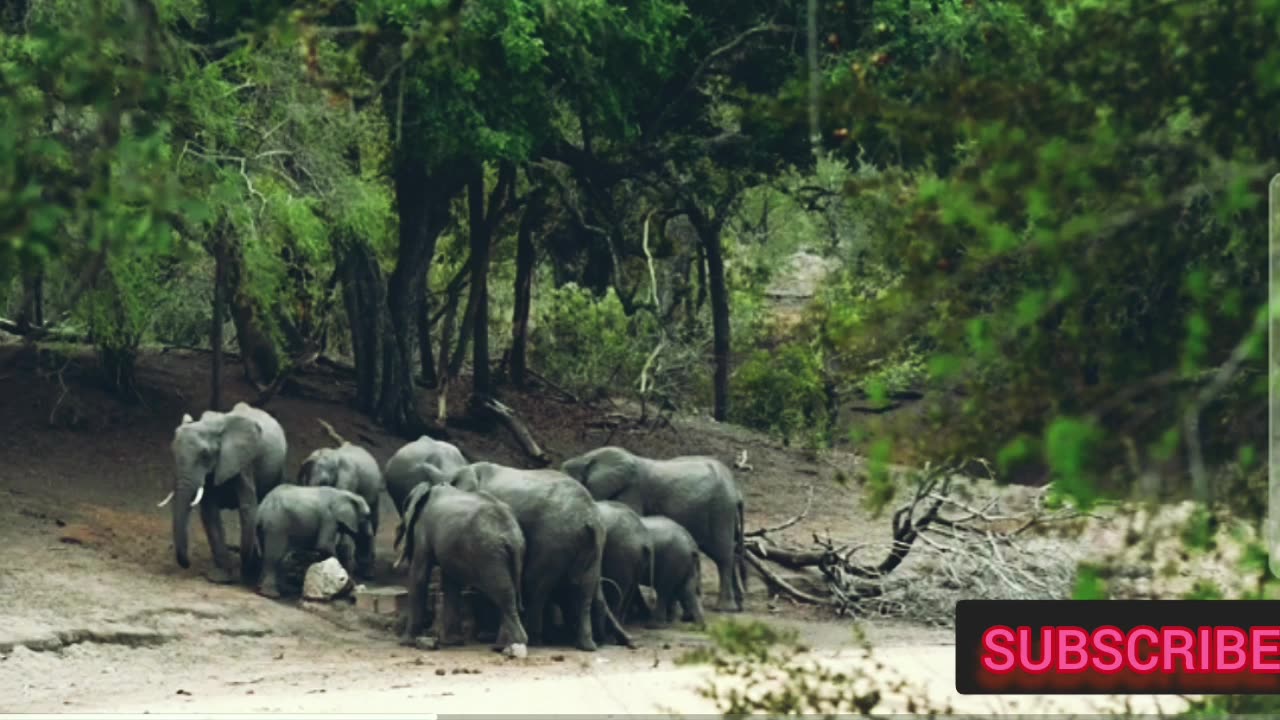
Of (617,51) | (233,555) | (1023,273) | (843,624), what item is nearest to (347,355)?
(617,51)

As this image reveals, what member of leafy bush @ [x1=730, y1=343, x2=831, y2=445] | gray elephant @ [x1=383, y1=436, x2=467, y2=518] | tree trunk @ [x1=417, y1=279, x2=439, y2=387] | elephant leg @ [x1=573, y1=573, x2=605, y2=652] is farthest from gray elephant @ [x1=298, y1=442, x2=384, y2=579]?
leafy bush @ [x1=730, y1=343, x2=831, y2=445]

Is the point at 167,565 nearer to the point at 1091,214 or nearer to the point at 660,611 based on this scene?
the point at 660,611

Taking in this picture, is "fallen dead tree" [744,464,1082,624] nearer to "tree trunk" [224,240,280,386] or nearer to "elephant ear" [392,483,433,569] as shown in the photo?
"elephant ear" [392,483,433,569]

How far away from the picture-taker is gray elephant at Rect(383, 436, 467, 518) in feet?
71.8

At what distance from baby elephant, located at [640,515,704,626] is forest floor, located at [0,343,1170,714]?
16.9 inches

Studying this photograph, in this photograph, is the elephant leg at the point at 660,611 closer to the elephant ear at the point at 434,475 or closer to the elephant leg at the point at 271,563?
the elephant ear at the point at 434,475

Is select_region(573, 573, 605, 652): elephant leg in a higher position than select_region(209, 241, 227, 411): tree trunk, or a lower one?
lower

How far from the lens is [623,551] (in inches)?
756

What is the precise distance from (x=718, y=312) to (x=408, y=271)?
6.85m

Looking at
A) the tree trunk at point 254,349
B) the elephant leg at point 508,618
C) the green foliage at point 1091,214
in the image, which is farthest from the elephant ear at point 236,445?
the green foliage at point 1091,214

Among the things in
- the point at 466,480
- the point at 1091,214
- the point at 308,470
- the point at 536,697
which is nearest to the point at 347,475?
the point at 308,470

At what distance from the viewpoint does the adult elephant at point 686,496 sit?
21.4 meters

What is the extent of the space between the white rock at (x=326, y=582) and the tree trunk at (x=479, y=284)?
9.55 metres

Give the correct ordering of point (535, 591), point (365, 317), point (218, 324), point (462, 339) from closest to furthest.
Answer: point (535, 591), point (218, 324), point (365, 317), point (462, 339)
